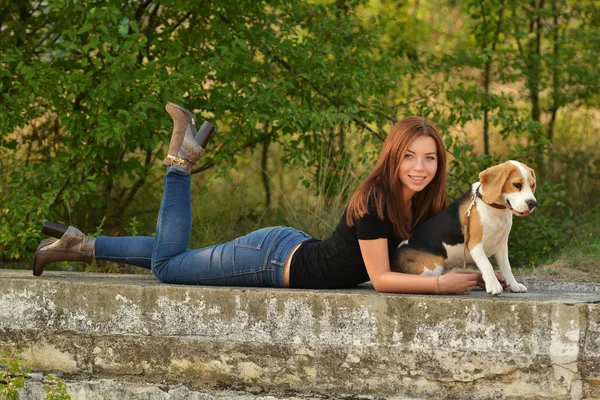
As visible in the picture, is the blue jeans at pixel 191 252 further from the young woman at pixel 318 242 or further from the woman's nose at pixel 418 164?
the woman's nose at pixel 418 164

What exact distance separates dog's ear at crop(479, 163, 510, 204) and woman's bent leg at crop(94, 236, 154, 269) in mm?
1703

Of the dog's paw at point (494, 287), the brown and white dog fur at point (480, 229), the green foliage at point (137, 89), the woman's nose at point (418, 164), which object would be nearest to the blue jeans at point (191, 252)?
the brown and white dog fur at point (480, 229)

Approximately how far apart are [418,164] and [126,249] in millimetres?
1561

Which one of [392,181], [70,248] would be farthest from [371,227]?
[70,248]

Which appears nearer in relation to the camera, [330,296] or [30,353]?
[330,296]

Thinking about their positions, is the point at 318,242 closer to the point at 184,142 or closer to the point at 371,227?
the point at 371,227

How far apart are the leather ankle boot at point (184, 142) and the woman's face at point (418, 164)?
1.05 meters

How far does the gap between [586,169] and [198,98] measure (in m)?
4.28

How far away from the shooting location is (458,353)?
130 inches

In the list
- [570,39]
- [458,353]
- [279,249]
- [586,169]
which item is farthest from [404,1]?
[458,353]

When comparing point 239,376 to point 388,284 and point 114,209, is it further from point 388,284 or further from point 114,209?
point 114,209

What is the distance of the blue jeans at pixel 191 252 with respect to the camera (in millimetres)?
3893

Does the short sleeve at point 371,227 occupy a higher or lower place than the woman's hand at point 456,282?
higher

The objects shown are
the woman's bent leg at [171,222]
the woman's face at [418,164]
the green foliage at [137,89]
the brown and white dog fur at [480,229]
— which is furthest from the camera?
the green foliage at [137,89]
